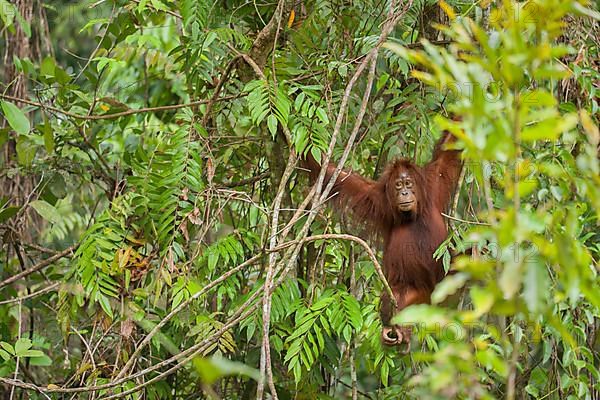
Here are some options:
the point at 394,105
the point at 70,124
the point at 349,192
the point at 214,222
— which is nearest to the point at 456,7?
the point at 394,105

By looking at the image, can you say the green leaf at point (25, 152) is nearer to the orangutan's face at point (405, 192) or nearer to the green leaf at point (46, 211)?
the green leaf at point (46, 211)

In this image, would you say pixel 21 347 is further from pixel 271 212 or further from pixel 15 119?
pixel 271 212

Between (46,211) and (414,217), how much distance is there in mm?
1718

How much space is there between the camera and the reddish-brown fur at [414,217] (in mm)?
4020

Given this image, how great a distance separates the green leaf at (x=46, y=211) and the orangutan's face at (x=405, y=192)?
159 cm

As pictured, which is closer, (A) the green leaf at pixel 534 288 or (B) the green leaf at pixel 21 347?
(A) the green leaf at pixel 534 288

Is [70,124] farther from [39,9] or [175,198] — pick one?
[175,198]

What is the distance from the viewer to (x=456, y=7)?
3684 mm

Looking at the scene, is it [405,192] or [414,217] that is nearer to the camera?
[405,192]

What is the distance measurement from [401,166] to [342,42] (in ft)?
2.07

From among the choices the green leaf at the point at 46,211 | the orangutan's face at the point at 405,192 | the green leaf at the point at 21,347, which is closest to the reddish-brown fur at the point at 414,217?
the orangutan's face at the point at 405,192

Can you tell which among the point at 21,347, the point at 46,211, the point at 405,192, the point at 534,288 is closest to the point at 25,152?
the point at 46,211

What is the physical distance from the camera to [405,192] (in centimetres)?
388

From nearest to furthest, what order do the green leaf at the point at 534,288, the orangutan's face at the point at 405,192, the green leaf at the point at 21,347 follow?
the green leaf at the point at 534,288
the green leaf at the point at 21,347
the orangutan's face at the point at 405,192
